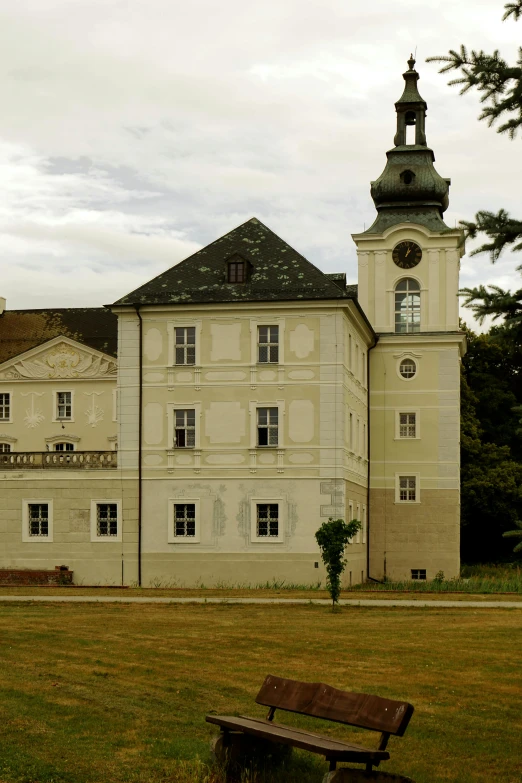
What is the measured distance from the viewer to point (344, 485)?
4131cm

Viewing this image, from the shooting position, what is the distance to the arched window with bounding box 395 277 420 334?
49562mm

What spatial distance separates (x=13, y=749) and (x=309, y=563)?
94.9ft

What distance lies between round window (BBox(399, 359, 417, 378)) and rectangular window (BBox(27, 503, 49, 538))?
15.8 meters

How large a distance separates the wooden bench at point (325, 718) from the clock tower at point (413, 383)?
37.4 m

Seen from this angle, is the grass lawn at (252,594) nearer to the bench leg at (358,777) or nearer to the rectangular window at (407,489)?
the rectangular window at (407,489)

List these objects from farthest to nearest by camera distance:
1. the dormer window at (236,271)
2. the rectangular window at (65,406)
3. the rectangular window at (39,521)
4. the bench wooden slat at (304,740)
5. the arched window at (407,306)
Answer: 1. the rectangular window at (65,406)
2. the arched window at (407,306)
3. the dormer window at (236,271)
4. the rectangular window at (39,521)
5. the bench wooden slat at (304,740)

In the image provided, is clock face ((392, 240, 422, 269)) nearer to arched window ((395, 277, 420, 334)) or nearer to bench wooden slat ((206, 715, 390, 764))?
arched window ((395, 277, 420, 334))

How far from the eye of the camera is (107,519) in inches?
1652

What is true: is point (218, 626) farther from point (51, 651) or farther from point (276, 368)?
point (276, 368)

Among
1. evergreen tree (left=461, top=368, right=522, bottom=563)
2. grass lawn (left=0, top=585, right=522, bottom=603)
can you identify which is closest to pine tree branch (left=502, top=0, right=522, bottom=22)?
grass lawn (left=0, top=585, right=522, bottom=603)

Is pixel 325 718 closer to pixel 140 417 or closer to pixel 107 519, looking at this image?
pixel 107 519

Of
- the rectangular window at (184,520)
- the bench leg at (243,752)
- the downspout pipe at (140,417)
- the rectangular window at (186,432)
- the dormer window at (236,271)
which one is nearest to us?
the bench leg at (243,752)

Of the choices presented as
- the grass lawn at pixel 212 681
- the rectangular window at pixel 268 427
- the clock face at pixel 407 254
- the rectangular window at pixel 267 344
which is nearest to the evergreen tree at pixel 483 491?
the clock face at pixel 407 254

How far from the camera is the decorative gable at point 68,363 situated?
2205 inches
